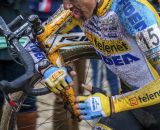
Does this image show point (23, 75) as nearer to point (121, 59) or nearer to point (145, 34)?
point (145, 34)

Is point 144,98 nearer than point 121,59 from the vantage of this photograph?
Yes

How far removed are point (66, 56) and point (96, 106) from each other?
2.32ft

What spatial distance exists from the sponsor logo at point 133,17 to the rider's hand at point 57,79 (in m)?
0.40

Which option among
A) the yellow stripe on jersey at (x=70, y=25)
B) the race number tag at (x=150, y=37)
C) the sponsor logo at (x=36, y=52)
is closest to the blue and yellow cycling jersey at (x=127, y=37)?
the race number tag at (x=150, y=37)

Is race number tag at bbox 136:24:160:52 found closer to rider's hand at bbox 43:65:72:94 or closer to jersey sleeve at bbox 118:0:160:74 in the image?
jersey sleeve at bbox 118:0:160:74

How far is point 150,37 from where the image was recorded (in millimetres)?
2424

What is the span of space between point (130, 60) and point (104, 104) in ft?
1.07

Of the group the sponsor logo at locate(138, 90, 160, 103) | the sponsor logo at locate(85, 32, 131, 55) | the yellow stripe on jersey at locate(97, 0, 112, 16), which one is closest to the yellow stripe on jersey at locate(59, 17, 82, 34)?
the sponsor logo at locate(85, 32, 131, 55)

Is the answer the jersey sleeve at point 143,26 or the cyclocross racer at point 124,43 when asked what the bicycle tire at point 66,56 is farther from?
the jersey sleeve at point 143,26

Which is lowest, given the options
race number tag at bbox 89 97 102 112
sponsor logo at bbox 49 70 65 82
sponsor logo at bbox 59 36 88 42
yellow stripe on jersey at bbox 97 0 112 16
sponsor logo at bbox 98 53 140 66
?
race number tag at bbox 89 97 102 112

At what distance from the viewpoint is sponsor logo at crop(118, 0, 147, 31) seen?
2439mm

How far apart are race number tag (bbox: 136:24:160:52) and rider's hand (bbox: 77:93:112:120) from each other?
1.07 feet

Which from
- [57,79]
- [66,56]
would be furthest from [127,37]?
[66,56]

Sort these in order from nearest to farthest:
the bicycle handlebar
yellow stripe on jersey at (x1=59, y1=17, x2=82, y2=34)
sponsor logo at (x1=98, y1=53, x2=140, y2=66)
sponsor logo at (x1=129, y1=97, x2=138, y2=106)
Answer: the bicycle handlebar → sponsor logo at (x1=129, y1=97, x2=138, y2=106) → sponsor logo at (x1=98, y1=53, x2=140, y2=66) → yellow stripe on jersey at (x1=59, y1=17, x2=82, y2=34)
